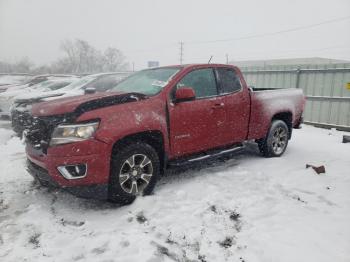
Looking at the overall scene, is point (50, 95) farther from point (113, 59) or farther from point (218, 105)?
point (113, 59)

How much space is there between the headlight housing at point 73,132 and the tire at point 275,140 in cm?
369

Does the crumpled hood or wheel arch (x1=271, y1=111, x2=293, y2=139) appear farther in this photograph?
wheel arch (x1=271, y1=111, x2=293, y2=139)

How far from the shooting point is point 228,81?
544 centimetres

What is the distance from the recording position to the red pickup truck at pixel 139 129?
3.67 meters

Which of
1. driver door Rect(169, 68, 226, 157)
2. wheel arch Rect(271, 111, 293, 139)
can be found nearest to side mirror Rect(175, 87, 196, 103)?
driver door Rect(169, 68, 226, 157)

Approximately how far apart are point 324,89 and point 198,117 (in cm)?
906

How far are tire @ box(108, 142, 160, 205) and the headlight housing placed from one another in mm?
436

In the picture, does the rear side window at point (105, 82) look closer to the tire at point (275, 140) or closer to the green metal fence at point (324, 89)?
the tire at point (275, 140)

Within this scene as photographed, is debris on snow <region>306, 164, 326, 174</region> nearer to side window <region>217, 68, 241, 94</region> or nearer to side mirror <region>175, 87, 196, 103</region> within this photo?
side window <region>217, 68, 241, 94</region>

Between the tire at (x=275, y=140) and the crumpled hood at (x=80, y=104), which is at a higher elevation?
the crumpled hood at (x=80, y=104)

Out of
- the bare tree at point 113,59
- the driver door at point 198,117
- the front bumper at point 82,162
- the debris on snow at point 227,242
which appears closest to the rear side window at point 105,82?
the driver door at point 198,117

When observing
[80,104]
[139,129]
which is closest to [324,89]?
[139,129]

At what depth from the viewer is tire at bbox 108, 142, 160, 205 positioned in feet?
12.7

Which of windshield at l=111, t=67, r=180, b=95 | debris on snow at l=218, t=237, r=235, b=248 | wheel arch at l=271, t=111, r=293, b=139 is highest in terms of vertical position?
windshield at l=111, t=67, r=180, b=95
